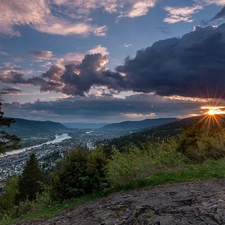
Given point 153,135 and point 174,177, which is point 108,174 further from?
point 153,135

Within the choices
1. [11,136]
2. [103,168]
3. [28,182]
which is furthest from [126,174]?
[28,182]

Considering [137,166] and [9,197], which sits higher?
[137,166]

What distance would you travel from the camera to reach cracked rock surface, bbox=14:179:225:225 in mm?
5875

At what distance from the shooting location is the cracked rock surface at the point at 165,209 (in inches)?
231

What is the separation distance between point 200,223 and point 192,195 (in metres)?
2.55

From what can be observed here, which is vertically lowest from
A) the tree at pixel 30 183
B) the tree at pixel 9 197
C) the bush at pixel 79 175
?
the tree at pixel 9 197

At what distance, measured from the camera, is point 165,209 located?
673 cm

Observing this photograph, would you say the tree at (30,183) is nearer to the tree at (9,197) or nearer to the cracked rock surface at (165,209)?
the tree at (9,197)

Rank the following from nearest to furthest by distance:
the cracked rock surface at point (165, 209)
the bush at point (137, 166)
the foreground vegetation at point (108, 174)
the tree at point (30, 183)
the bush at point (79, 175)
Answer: the cracked rock surface at point (165, 209)
the foreground vegetation at point (108, 174)
the bush at point (137, 166)
the bush at point (79, 175)
the tree at point (30, 183)

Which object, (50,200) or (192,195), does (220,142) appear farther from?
(50,200)

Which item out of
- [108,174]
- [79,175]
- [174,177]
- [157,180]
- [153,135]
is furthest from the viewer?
[153,135]

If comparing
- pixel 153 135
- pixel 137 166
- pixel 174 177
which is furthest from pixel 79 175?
pixel 153 135

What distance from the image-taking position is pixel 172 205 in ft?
23.1

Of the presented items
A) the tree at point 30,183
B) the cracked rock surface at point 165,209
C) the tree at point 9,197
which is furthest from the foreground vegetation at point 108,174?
the tree at point 9,197
